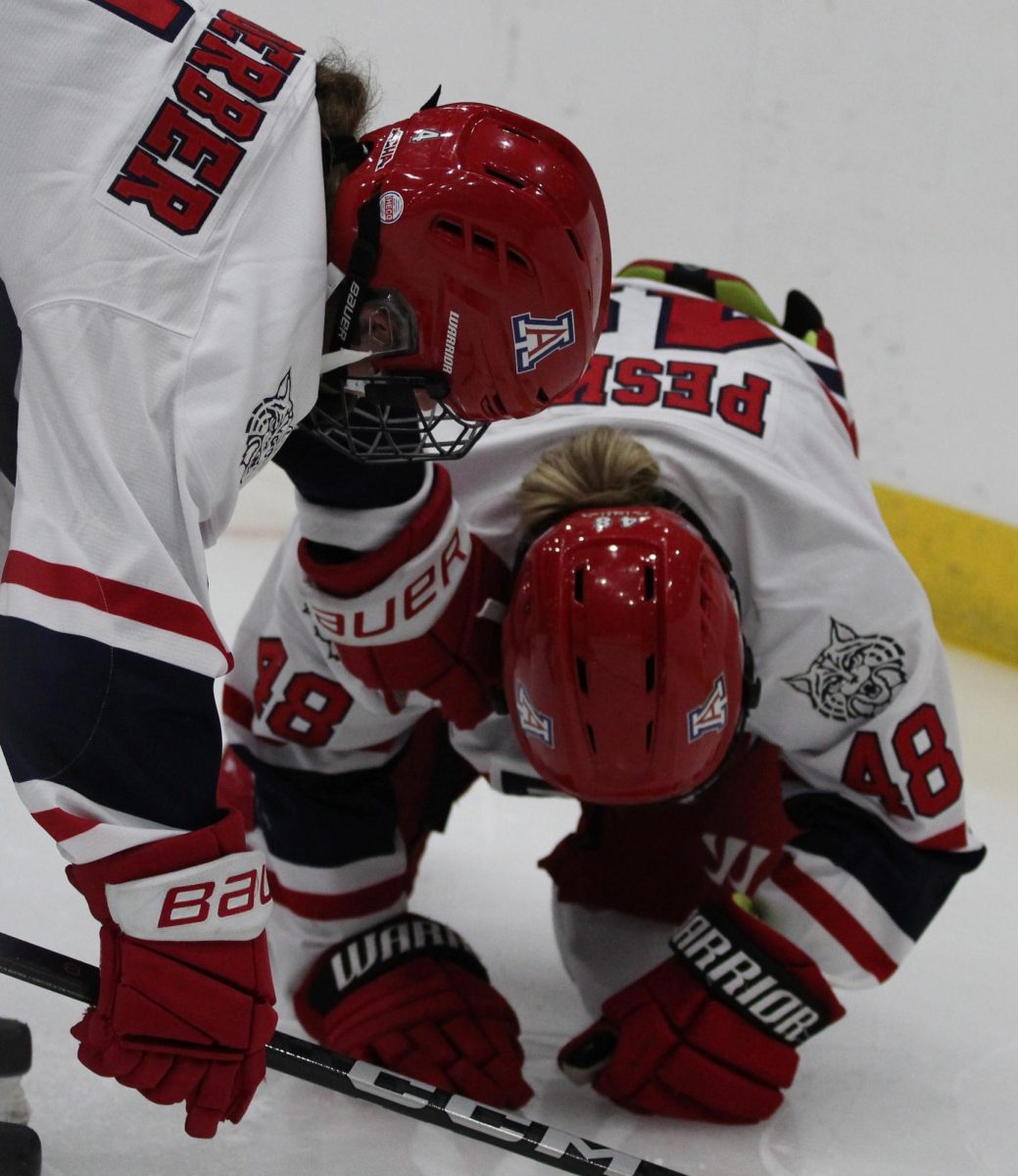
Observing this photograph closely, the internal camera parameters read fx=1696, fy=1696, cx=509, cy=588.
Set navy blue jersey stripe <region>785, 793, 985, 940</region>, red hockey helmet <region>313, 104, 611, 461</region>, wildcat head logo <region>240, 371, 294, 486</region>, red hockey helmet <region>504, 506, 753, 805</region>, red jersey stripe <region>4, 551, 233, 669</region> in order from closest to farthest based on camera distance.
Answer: red jersey stripe <region>4, 551, 233, 669</region>, wildcat head logo <region>240, 371, 294, 486</region>, red hockey helmet <region>313, 104, 611, 461</region>, red hockey helmet <region>504, 506, 753, 805</region>, navy blue jersey stripe <region>785, 793, 985, 940</region>

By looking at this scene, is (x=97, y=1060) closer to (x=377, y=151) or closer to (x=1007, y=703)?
(x=377, y=151)

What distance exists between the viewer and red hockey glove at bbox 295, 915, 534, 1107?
80.3 inches

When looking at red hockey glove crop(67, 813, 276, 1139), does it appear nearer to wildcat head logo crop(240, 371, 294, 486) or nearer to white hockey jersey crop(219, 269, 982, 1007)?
wildcat head logo crop(240, 371, 294, 486)

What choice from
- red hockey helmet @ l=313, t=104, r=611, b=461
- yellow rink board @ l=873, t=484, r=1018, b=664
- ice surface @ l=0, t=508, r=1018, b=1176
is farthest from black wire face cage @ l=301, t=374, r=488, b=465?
yellow rink board @ l=873, t=484, r=1018, b=664

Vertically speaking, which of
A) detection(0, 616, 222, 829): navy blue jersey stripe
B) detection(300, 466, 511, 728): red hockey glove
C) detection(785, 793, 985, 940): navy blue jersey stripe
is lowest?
detection(785, 793, 985, 940): navy blue jersey stripe

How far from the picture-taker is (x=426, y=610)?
2.02 metres

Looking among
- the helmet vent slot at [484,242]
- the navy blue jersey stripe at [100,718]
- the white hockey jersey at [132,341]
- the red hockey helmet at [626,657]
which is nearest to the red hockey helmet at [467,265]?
the helmet vent slot at [484,242]

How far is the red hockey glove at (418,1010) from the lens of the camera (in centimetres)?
204

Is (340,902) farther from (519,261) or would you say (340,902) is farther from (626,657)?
(519,261)

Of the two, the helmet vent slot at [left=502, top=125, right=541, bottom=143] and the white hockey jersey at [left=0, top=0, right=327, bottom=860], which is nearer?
the white hockey jersey at [left=0, top=0, right=327, bottom=860]

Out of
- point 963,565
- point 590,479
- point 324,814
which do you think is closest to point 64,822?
point 590,479

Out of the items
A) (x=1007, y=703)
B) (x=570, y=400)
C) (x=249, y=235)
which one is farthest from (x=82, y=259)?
(x=1007, y=703)

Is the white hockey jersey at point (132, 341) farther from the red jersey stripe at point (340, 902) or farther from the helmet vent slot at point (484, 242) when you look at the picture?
the red jersey stripe at point (340, 902)

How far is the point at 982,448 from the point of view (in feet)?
12.1
